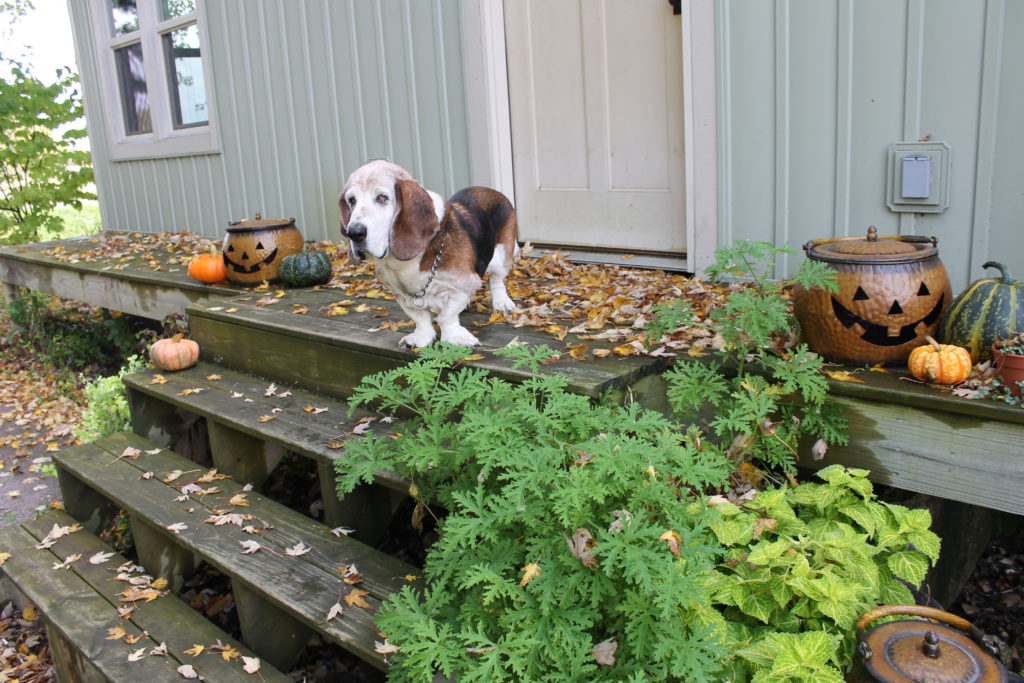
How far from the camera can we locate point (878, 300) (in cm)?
241

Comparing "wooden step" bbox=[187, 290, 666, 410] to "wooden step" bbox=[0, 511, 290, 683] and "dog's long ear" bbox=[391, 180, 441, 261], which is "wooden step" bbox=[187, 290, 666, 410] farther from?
"wooden step" bbox=[0, 511, 290, 683]

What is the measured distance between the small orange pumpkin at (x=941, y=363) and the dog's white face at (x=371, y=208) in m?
1.74

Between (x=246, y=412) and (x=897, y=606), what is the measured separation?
2.59 m

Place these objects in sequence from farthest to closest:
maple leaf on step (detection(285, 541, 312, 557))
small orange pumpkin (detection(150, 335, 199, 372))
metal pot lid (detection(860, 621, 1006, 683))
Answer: small orange pumpkin (detection(150, 335, 199, 372)), maple leaf on step (detection(285, 541, 312, 557)), metal pot lid (detection(860, 621, 1006, 683))

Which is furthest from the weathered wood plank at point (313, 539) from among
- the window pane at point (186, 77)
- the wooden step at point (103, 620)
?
the window pane at point (186, 77)

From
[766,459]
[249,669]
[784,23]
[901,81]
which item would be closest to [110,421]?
[249,669]

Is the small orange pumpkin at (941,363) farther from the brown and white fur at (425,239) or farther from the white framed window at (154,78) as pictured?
the white framed window at (154,78)

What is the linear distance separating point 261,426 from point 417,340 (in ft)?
2.43

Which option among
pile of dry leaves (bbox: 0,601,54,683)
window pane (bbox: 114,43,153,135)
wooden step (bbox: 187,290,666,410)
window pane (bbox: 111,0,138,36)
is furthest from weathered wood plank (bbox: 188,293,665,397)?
window pane (bbox: 111,0,138,36)

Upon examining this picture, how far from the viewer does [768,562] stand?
190 cm

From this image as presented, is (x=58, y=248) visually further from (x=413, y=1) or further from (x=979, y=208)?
(x=979, y=208)

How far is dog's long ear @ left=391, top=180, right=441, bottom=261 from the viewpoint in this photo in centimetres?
275

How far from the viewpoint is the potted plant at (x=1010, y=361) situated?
2.17m

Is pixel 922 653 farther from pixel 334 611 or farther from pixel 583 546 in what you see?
pixel 334 611
